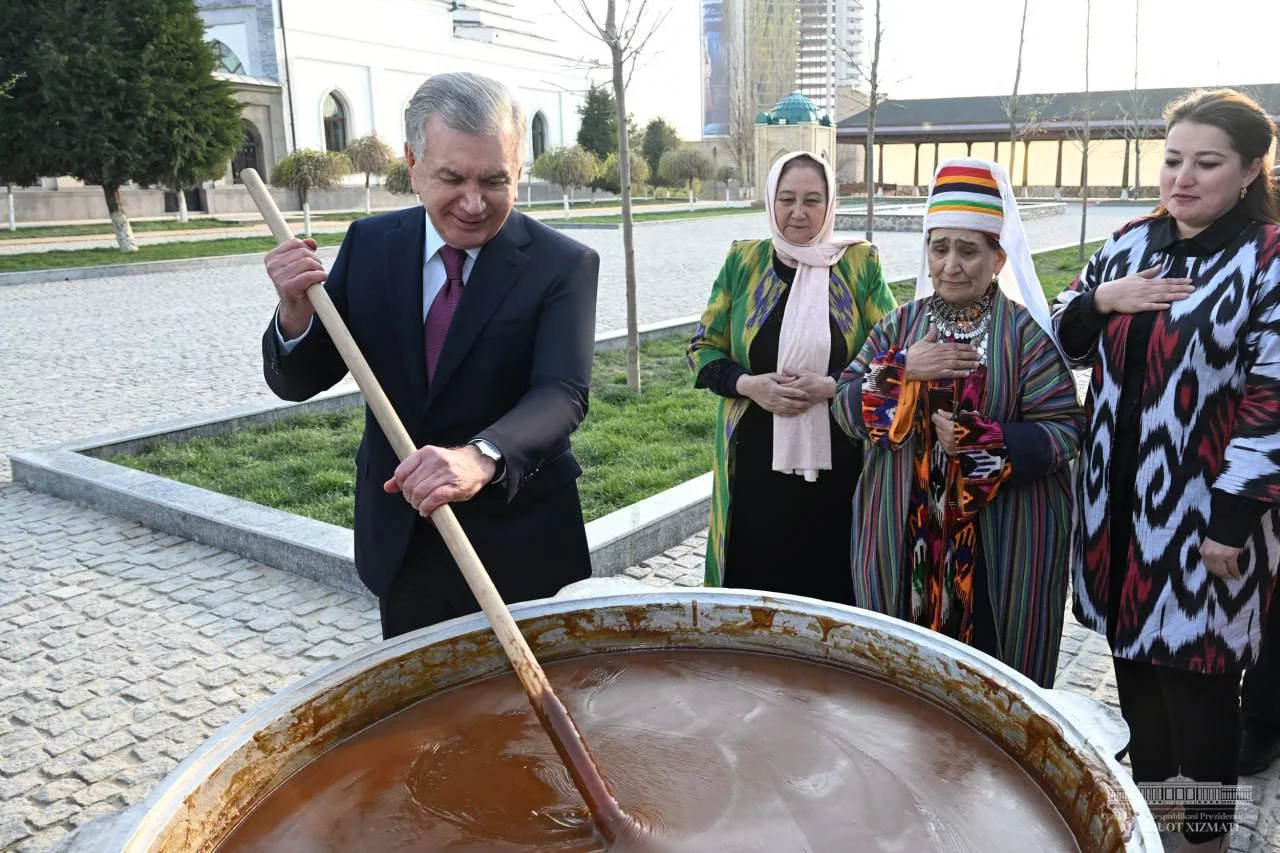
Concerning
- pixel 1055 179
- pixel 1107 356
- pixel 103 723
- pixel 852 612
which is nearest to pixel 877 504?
pixel 1107 356

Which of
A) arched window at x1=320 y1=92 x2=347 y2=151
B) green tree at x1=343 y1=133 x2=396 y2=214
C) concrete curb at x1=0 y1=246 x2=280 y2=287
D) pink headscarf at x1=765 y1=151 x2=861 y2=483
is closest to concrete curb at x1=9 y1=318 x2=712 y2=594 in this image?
pink headscarf at x1=765 y1=151 x2=861 y2=483

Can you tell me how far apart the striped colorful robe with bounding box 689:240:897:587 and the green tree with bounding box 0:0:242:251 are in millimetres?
20641

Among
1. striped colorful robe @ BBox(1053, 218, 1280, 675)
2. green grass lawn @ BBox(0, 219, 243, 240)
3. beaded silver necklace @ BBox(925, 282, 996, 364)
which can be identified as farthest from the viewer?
green grass lawn @ BBox(0, 219, 243, 240)

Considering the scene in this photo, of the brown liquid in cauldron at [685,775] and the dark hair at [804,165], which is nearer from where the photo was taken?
the brown liquid in cauldron at [685,775]

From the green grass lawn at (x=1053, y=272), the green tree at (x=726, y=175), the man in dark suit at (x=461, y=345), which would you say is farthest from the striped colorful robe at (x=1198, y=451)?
the green tree at (x=726, y=175)

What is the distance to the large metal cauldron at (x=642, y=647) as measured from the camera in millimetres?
1288

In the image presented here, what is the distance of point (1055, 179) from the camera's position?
152ft

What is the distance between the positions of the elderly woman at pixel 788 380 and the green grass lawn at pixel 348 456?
82.9 inches

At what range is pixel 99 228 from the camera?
28.3 m

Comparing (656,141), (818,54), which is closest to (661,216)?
(656,141)

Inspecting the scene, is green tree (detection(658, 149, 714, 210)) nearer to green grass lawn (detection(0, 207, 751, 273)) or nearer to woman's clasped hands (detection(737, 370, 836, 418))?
green grass lawn (detection(0, 207, 751, 273))

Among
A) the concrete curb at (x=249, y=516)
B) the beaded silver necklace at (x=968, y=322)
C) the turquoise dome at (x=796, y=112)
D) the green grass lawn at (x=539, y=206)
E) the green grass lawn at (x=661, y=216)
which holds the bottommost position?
the concrete curb at (x=249, y=516)

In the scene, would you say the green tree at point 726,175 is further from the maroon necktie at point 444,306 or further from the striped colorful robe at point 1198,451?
the maroon necktie at point 444,306

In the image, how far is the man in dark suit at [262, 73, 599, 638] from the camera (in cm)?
183
